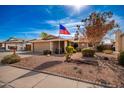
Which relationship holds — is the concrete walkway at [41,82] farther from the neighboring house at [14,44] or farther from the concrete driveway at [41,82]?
the neighboring house at [14,44]

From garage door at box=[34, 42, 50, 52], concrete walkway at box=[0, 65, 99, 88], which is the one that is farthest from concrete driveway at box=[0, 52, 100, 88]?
garage door at box=[34, 42, 50, 52]

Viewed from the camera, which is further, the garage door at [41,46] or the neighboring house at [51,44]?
the garage door at [41,46]

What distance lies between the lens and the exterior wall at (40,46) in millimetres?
18898

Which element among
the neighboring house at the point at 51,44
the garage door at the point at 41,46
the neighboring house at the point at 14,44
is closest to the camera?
the neighboring house at the point at 51,44

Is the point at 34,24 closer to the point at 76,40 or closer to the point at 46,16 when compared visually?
the point at 46,16

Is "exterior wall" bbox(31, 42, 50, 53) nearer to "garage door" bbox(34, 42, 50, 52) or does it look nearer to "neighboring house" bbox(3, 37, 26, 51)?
"garage door" bbox(34, 42, 50, 52)

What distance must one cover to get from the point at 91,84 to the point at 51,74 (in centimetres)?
185

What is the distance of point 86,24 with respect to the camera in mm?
14734

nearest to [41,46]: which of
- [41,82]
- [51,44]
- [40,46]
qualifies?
[40,46]

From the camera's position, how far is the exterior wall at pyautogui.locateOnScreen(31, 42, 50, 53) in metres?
18.9

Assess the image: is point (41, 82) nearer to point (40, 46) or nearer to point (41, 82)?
point (41, 82)

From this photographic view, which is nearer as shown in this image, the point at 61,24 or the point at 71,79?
the point at 71,79

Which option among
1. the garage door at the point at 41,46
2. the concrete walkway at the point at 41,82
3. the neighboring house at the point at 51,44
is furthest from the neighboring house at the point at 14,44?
the concrete walkway at the point at 41,82
